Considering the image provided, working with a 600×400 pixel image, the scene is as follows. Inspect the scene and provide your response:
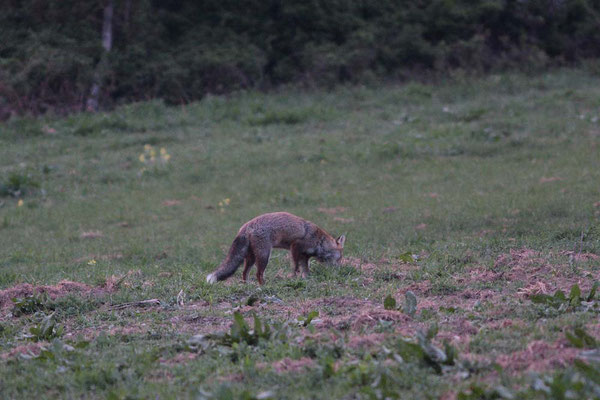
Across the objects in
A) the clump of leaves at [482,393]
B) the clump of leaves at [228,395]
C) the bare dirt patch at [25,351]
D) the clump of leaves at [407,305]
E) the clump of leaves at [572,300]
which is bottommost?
the bare dirt patch at [25,351]

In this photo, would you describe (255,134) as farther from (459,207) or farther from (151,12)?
(151,12)

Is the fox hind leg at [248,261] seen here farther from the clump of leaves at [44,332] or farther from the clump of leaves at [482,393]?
the clump of leaves at [482,393]

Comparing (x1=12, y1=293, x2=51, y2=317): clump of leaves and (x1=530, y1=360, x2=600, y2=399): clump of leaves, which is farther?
(x1=12, y1=293, x2=51, y2=317): clump of leaves

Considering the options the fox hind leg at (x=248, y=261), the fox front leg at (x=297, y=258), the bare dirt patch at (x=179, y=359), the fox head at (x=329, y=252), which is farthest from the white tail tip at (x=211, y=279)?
the bare dirt patch at (x=179, y=359)

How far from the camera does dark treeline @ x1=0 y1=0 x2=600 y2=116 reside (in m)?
25.2

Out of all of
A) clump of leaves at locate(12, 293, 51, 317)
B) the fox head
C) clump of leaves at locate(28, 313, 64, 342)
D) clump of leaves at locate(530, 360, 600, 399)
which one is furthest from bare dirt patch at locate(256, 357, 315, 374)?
the fox head

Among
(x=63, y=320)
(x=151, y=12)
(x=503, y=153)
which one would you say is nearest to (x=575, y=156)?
(x=503, y=153)

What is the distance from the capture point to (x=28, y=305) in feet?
23.8

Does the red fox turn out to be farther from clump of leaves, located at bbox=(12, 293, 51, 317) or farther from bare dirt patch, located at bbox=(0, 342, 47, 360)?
bare dirt patch, located at bbox=(0, 342, 47, 360)

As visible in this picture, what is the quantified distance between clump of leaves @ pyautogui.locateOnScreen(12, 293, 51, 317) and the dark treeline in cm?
1808

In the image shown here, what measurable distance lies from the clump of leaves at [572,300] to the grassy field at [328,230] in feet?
0.08

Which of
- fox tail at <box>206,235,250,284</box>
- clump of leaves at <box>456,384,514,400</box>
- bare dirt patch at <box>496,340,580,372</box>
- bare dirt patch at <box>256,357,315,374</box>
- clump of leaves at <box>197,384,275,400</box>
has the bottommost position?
fox tail at <box>206,235,250,284</box>

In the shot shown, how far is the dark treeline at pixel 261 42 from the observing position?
25234 mm

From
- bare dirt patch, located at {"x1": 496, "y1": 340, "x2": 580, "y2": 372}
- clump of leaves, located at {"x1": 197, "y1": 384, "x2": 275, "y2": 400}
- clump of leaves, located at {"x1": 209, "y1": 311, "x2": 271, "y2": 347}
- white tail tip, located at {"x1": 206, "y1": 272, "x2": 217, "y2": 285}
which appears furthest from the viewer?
white tail tip, located at {"x1": 206, "y1": 272, "x2": 217, "y2": 285}
